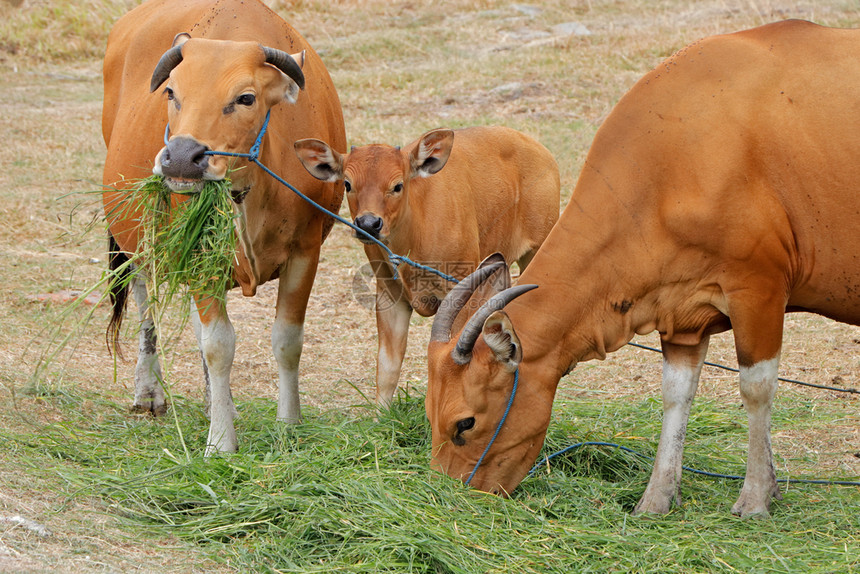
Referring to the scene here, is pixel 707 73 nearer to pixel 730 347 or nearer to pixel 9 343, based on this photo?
pixel 730 347

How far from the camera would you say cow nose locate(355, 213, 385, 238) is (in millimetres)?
5824

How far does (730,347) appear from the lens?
7.88m

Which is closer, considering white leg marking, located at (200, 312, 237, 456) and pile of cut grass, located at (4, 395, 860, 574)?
pile of cut grass, located at (4, 395, 860, 574)

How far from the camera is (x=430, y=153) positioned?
6406mm

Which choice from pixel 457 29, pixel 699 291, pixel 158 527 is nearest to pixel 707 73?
pixel 699 291

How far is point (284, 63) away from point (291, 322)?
163 cm

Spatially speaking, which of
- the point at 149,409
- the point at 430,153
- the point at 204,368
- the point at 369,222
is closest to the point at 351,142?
the point at 430,153

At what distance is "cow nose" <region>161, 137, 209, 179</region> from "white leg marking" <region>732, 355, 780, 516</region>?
2927 mm

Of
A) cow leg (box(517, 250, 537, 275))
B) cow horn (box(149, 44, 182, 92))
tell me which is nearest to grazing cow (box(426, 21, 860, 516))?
cow horn (box(149, 44, 182, 92))

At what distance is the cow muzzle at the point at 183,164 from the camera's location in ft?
14.9

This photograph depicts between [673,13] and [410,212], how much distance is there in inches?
616

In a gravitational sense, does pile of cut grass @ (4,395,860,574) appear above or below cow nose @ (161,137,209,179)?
below

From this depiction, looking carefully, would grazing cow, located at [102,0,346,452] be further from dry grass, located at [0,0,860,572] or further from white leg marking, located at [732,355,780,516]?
white leg marking, located at [732,355,780,516]

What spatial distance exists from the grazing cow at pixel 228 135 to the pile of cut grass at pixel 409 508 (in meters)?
0.66
